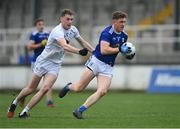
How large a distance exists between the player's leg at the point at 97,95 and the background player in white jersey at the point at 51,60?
1.04m

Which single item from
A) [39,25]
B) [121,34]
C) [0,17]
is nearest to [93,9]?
[0,17]

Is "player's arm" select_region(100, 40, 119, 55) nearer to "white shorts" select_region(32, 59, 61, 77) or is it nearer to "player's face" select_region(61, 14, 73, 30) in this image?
"player's face" select_region(61, 14, 73, 30)

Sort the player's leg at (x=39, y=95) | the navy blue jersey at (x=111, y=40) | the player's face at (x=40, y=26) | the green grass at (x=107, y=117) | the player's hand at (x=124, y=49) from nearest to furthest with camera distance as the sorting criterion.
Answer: the green grass at (x=107, y=117) → the player's hand at (x=124, y=49) → the navy blue jersey at (x=111, y=40) → the player's leg at (x=39, y=95) → the player's face at (x=40, y=26)

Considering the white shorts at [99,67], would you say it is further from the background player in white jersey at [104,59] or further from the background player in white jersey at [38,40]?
the background player in white jersey at [38,40]

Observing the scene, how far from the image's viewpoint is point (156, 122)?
53.6 ft

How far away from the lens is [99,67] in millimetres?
17141

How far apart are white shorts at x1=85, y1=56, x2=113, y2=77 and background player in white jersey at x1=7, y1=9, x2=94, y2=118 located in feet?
2.45

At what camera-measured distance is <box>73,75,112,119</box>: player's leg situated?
1686 cm

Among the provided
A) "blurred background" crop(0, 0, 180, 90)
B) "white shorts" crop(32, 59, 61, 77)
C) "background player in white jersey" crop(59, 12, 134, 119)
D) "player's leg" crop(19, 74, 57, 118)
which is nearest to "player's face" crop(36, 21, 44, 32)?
"white shorts" crop(32, 59, 61, 77)

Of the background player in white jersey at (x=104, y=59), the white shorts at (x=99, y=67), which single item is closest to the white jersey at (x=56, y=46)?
the background player in white jersey at (x=104, y=59)

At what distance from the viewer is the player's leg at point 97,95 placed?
16859 mm

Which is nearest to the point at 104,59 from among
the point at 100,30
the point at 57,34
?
the point at 57,34

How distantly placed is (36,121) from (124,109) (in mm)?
5039

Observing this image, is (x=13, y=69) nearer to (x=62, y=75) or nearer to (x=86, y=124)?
(x=62, y=75)
